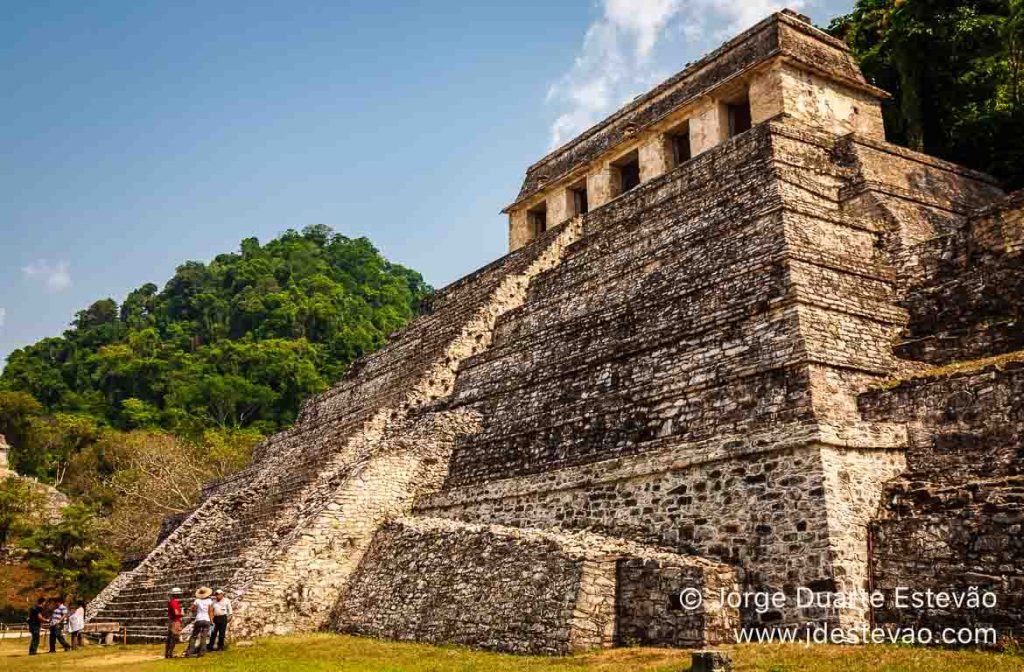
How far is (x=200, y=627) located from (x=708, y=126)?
43.1 ft

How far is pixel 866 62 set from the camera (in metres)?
23.0

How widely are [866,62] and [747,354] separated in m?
15.7

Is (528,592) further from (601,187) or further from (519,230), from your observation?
(519,230)

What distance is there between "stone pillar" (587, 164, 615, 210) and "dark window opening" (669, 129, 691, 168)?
1663 mm

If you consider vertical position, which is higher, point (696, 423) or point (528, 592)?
point (696, 423)

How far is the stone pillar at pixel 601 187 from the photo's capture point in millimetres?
20125

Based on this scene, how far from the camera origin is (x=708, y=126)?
17.9m

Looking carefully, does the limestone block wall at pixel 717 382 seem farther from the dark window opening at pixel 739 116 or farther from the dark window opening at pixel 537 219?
the dark window opening at pixel 537 219

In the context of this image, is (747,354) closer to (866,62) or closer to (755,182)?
(755,182)

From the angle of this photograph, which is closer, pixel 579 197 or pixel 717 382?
pixel 717 382

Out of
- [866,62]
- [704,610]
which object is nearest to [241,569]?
[704,610]

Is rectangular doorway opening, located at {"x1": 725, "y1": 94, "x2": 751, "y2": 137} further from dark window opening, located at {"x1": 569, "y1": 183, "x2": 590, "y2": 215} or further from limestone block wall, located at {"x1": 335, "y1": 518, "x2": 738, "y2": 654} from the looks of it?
limestone block wall, located at {"x1": 335, "y1": 518, "x2": 738, "y2": 654}

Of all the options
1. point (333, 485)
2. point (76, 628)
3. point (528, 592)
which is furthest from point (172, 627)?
point (528, 592)

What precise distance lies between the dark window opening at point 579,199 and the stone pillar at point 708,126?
12.5 feet
